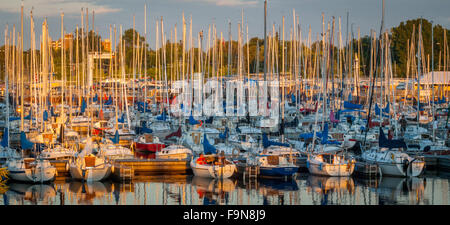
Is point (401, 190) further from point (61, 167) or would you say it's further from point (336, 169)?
point (61, 167)

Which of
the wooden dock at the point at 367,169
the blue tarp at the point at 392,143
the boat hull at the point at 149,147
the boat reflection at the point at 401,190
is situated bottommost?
the boat reflection at the point at 401,190

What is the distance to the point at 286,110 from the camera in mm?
56812

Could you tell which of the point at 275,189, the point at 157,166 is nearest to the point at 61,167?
the point at 157,166

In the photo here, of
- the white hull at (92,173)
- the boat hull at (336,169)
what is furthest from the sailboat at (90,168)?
the boat hull at (336,169)

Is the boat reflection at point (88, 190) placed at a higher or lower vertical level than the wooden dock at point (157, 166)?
lower

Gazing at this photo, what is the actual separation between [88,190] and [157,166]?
5088mm

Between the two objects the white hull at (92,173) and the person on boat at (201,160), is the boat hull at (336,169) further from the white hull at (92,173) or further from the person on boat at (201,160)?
the white hull at (92,173)

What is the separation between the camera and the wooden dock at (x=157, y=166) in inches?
1330

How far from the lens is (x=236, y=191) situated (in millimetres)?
29250
